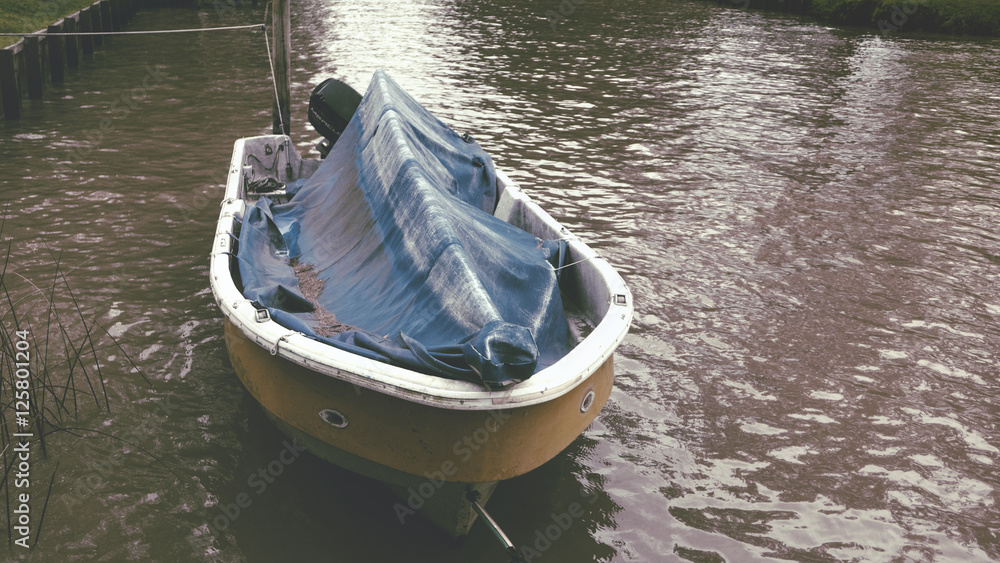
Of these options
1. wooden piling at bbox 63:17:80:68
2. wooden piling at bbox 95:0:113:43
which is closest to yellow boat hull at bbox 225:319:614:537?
wooden piling at bbox 63:17:80:68

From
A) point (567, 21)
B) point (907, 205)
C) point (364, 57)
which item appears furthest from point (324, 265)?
point (567, 21)

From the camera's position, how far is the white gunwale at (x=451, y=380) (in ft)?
12.0

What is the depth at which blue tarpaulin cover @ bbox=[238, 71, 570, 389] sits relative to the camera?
4.03 m

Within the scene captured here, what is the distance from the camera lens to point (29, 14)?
16.5m

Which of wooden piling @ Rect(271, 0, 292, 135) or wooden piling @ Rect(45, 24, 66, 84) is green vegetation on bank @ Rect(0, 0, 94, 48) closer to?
wooden piling @ Rect(45, 24, 66, 84)

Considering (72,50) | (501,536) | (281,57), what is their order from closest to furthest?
(501,536) < (281,57) < (72,50)

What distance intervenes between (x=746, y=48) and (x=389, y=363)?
20505 mm

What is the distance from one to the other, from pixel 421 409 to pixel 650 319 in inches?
150

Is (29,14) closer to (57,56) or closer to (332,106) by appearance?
(57,56)

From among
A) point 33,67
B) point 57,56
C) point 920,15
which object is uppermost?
point 920,15

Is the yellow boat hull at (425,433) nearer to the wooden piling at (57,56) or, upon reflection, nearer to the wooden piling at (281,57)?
the wooden piling at (281,57)

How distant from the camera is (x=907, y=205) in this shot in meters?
10.1

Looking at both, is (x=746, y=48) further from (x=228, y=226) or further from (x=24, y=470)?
(x=24, y=470)

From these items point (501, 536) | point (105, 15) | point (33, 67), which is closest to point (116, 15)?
point (105, 15)
